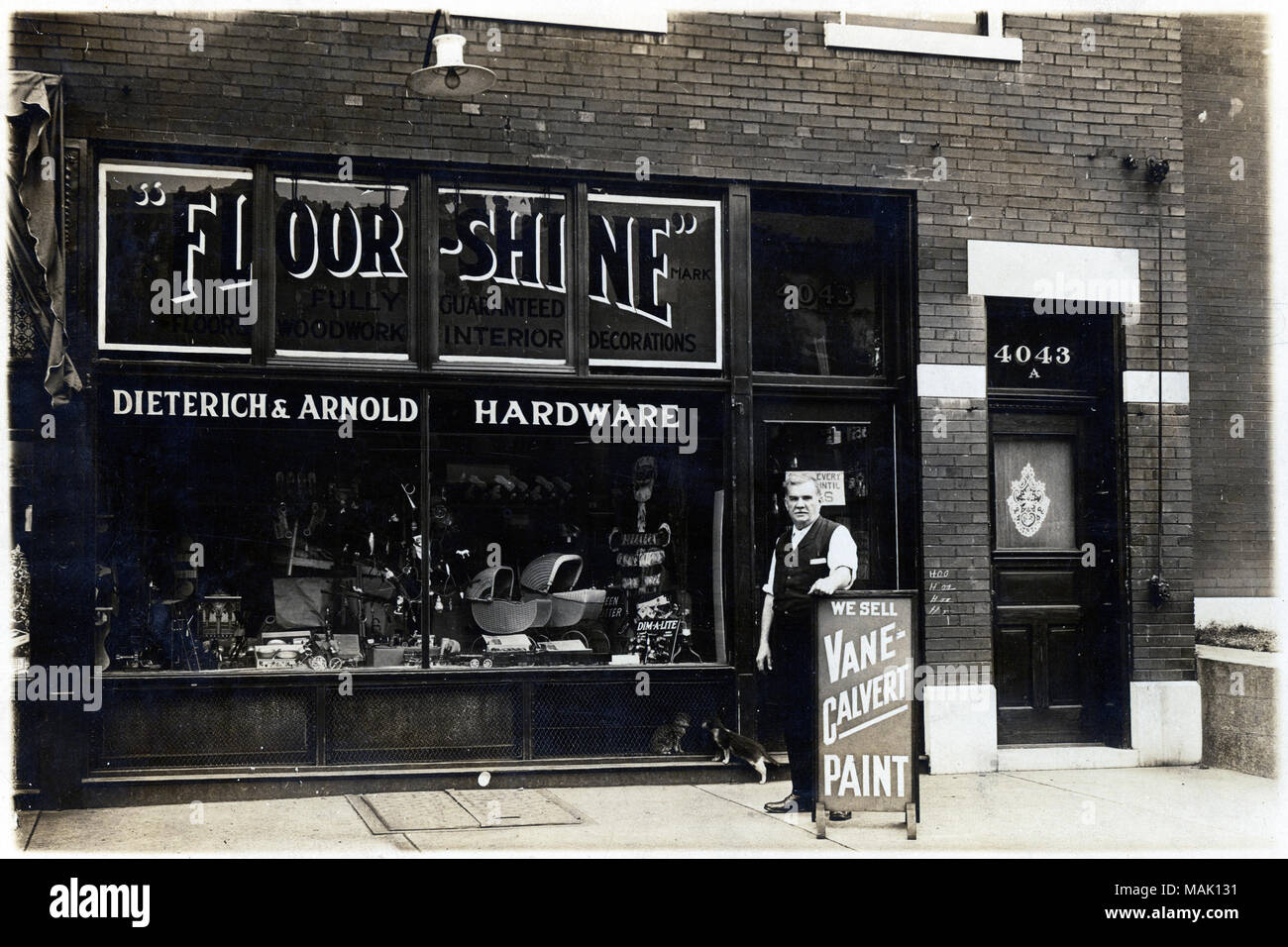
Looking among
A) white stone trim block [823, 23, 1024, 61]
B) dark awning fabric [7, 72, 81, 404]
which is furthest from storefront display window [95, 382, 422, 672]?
white stone trim block [823, 23, 1024, 61]

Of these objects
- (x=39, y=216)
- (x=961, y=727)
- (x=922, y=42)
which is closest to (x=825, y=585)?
(x=961, y=727)

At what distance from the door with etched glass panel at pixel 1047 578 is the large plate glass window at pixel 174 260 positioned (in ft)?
18.4

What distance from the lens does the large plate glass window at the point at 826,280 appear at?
357 inches

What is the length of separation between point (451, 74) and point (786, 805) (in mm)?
4922

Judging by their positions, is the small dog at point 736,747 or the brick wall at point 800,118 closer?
the brick wall at point 800,118

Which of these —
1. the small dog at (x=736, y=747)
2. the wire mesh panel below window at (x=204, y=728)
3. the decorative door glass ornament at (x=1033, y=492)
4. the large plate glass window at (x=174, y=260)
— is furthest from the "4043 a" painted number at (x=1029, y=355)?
the wire mesh panel below window at (x=204, y=728)

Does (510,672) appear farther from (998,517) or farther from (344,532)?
(998,517)

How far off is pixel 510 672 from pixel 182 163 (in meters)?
3.98

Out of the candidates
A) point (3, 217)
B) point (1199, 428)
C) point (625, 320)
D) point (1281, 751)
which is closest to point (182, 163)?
point (3, 217)

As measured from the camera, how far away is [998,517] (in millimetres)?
9469

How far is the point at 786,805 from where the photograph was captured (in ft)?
24.9

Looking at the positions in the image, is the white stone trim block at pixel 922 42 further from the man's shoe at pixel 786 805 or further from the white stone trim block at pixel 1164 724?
the man's shoe at pixel 786 805

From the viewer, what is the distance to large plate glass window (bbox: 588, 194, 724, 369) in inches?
343

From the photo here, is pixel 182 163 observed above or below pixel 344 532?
above
